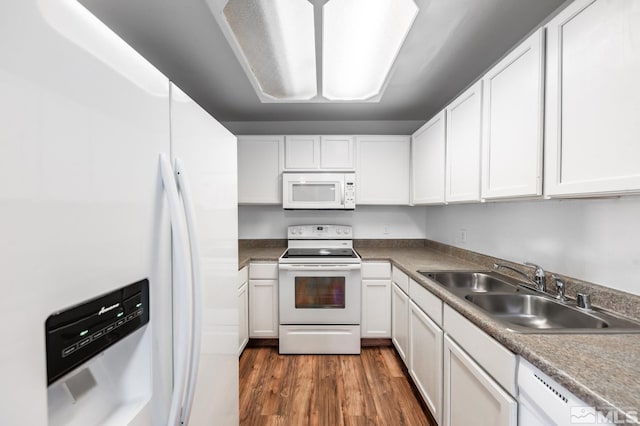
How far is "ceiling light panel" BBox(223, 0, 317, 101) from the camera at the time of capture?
1.37m

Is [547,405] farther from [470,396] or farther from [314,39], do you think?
[314,39]

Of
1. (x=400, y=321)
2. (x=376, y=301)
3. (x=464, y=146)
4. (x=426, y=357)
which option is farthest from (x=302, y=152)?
(x=426, y=357)

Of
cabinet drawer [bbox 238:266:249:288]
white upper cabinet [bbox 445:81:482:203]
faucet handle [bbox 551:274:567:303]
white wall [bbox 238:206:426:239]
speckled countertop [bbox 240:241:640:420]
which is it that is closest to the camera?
speckled countertop [bbox 240:241:640:420]

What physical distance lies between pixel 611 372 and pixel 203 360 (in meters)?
1.25

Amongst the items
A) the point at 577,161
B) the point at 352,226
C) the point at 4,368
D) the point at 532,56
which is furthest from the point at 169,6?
the point at 352,226

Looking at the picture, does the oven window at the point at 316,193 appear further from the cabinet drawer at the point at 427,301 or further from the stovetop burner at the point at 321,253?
the cabinet drawer at the point at 427,301

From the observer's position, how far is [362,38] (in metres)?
1.58

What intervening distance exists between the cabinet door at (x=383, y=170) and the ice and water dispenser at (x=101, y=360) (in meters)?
2.49

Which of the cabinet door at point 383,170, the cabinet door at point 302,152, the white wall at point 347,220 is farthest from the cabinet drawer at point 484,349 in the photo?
the cabinet door at point 302,152

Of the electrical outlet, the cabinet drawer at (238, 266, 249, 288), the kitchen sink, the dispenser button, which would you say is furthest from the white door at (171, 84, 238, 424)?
the electrical outlet

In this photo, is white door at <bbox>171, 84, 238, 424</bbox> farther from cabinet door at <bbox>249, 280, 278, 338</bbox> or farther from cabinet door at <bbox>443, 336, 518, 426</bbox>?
cabinet door at <bbox>249, 280, 278, 338</bbox>

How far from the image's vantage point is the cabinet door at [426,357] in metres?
1.52

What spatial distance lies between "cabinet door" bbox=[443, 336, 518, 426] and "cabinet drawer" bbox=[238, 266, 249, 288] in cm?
162

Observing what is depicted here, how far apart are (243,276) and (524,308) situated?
6.72 feet
